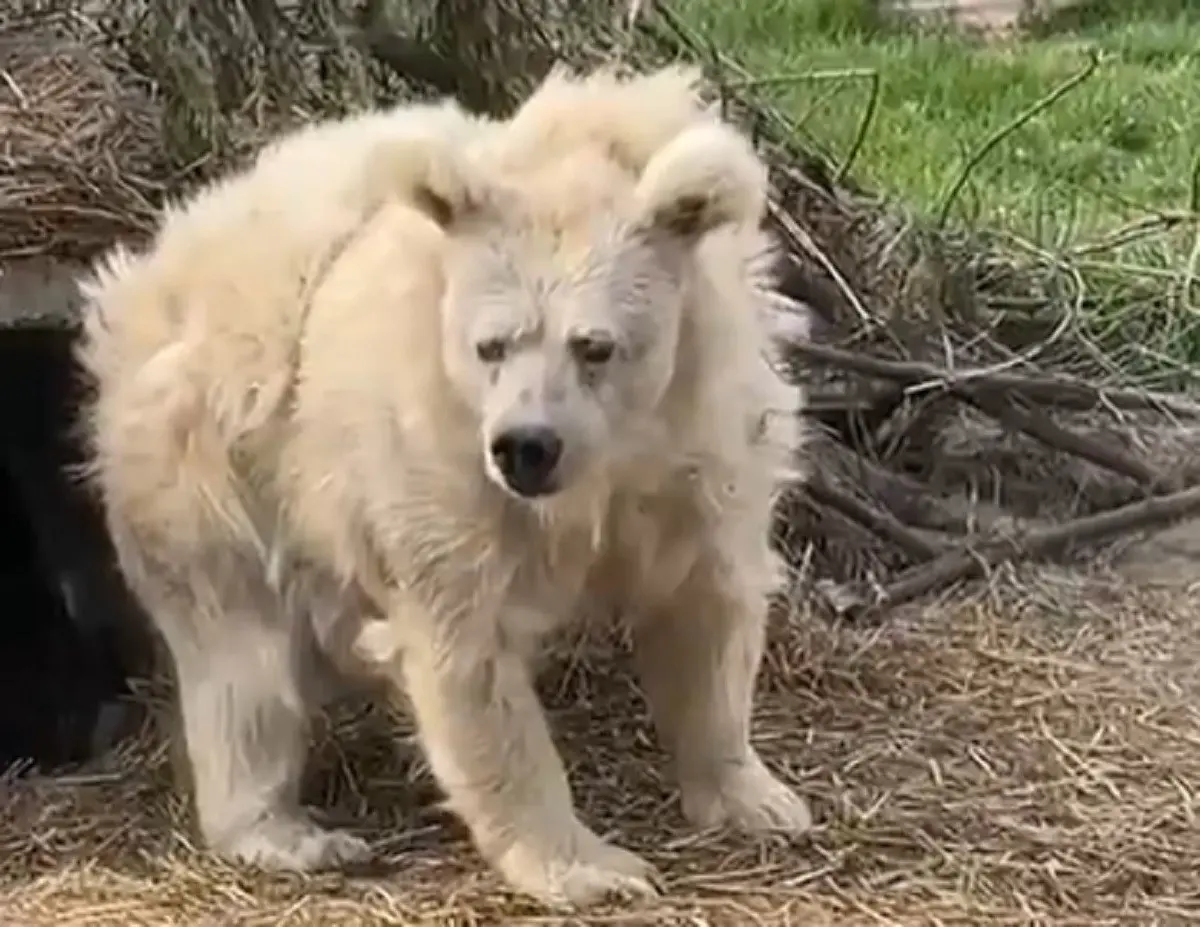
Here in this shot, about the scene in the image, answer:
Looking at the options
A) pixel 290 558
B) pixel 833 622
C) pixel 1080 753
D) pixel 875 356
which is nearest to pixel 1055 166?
pixel 875 356

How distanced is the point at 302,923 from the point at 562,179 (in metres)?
1.10

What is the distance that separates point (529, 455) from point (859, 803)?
43.0 inches

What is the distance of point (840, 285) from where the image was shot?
543cm

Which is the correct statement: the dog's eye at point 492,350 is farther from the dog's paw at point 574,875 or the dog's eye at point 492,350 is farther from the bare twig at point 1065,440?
the bare twig at point 1065,440

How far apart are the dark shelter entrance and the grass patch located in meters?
1.62

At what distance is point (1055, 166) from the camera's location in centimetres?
790

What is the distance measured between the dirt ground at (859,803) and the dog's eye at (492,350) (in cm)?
80

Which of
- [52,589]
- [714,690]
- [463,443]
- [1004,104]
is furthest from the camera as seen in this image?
[1004,104]

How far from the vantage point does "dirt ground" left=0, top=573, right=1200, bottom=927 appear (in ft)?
12.7

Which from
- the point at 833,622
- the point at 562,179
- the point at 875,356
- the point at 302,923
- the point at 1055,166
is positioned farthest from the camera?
the point at 1055,166

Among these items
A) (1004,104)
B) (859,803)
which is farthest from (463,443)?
(1004,104)

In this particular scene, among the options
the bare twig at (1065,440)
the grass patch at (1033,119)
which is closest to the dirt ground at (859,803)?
the bare twig at (1065,440)

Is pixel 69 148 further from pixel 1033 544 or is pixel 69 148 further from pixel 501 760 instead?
pixel 1033 544

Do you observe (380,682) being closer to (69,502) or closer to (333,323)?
(333,323)
